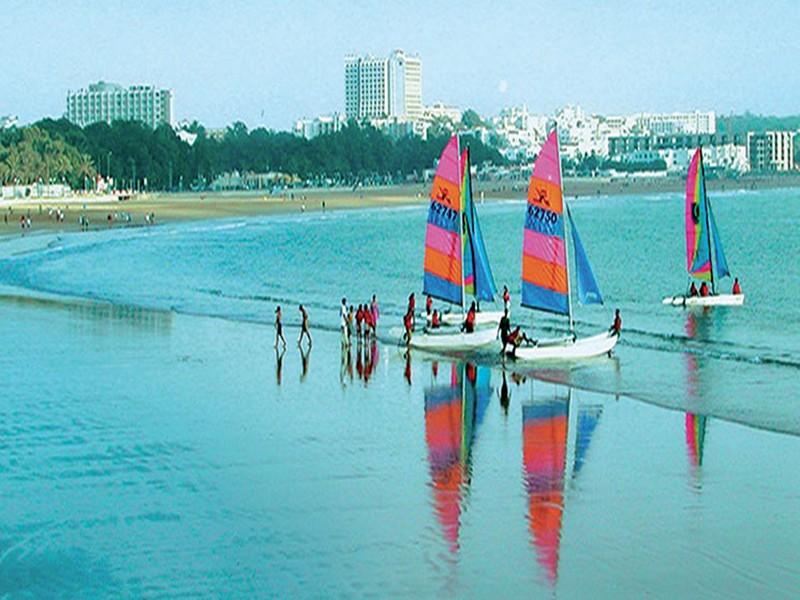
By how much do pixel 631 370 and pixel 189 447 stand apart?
12229 millimetres

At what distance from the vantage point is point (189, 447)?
2148 cm

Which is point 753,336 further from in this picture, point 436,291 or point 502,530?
point 502,530

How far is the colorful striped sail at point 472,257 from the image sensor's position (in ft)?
123

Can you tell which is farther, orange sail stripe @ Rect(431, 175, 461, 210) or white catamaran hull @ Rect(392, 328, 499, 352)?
orange sail stripe @ Rect(431, 175, 461, 210)

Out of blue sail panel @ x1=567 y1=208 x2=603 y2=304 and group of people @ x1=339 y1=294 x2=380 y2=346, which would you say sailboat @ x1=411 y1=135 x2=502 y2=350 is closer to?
group of people @ x1=339 y1=294 x2=380 y2=346

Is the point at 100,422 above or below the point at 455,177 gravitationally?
below

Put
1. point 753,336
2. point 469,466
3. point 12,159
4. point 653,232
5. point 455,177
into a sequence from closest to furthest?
point 469,466
point 455,177
point 753,336
point 653,232
point 12,159

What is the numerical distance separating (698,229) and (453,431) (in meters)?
29.7

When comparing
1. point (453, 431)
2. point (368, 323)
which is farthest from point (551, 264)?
point (453, 431)

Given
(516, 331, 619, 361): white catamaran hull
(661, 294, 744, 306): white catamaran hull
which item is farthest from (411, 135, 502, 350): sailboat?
(661, 294, 744, 306): white catamaran hull

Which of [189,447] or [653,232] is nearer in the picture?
[189,447]

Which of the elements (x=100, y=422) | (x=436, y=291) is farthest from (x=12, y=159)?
(x=100, y=422)

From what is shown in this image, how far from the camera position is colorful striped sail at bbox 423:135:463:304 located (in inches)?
1374

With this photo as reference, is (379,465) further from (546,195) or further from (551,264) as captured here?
(551,264)
